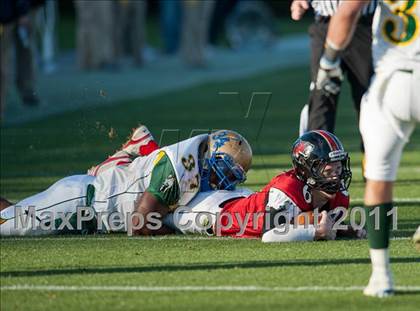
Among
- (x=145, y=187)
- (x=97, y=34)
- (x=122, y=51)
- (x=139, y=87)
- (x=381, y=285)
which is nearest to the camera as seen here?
(x=381, y=285)

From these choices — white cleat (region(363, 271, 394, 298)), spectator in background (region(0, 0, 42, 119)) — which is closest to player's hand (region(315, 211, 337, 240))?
white cleat (region(363, 271, 394, 298))

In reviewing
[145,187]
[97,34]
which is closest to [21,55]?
[97,34]

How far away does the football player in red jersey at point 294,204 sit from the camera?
7906mm

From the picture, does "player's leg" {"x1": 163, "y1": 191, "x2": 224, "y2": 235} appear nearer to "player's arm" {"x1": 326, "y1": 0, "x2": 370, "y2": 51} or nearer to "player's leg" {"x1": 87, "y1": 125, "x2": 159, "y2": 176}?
"player's leg" {"x1": 87, "y1": 125, "x2": 159, "y2": 176}

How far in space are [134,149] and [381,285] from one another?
3.08 meters

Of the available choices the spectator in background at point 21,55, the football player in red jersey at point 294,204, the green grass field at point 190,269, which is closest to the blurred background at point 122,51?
the spectator in background at point 21,55

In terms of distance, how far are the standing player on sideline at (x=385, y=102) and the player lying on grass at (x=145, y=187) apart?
6.62 ft

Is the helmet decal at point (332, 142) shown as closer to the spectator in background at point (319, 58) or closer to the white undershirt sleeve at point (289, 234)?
the white undershirt sleeve at point (289, 234)

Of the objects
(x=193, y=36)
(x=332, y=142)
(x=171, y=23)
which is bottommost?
(x=171, y=23)

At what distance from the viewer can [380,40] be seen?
643cm

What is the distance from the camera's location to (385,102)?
6.32 m

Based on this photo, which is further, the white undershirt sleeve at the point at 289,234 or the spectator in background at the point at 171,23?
the spectator in background at the point at 171,23

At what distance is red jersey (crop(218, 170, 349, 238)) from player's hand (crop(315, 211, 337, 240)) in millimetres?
128

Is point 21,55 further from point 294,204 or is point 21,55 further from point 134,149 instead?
point 294,204
